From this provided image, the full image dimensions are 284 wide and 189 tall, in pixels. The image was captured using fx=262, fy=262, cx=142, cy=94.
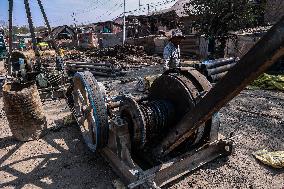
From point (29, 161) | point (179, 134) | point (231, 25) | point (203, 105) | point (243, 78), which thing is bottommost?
point (29, 161)

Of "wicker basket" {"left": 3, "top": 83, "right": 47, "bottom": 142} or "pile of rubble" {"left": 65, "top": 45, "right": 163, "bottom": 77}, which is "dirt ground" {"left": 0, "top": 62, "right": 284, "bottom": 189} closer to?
"wicker basket" {"left": 3, "top": 83, "right": 47, "bottom": 142}

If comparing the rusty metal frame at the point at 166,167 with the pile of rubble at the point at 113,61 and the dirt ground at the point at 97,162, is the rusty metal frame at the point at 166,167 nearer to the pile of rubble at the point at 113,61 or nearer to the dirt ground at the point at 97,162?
the dirt ground at the point at 97,162

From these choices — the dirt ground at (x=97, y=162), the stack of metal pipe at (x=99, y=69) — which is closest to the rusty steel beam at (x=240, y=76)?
the dirt ground at (x=97, y=162)

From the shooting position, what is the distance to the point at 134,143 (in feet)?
12.0

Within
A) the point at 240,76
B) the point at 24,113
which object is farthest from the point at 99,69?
the point at 240,76

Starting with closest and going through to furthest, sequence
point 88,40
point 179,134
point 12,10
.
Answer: point 179,134 → point 12,10 → point 88,40

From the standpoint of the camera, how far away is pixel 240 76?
2273mm

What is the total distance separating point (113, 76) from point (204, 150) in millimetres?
8933

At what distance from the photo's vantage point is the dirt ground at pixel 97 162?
12.8ft

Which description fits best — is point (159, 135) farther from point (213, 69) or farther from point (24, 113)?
point (213, 69)

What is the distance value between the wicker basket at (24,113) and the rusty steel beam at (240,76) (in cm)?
312

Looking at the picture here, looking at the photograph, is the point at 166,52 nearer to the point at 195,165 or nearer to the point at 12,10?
the point at 195,165

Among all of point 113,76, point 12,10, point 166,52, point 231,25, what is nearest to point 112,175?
point 166,52

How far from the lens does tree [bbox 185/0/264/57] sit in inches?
589
